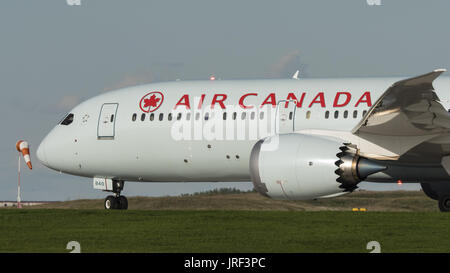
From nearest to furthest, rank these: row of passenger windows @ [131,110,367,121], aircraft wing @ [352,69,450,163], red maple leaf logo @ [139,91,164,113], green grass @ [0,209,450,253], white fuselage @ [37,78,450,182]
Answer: green grass @ [0,209,450,253], aircraft wing @ [352,69,450,163], row of passenger windows @ [131,110,367,121], white fuselage @ [37,78,450,182], red maple leaf logo @ [139,91,164,113]

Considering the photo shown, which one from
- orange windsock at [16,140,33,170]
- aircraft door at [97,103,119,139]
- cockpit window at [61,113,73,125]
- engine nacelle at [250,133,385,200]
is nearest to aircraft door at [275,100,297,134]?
engine nacelle at [250,133,385,200]

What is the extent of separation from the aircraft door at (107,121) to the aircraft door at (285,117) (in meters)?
5.76

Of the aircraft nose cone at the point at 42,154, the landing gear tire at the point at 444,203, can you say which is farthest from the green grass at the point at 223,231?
the aircraft nose cone at the point at 42,154

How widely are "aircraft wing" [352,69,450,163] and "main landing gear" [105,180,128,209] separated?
868 cm

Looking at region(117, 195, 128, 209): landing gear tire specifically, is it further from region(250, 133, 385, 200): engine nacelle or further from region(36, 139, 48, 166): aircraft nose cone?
region(250, 133, 385, 200): engine nacelle

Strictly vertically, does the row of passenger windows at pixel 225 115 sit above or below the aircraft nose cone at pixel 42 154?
above

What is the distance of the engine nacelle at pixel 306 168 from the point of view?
777 inches

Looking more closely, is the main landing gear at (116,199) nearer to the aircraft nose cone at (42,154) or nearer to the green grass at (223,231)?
the aircraft nose cone at (42,154)

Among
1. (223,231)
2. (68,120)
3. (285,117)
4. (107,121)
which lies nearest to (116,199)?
(107,121)

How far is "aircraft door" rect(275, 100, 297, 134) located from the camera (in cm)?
2408

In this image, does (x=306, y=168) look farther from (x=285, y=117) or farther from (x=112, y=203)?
(x=112, y=203)

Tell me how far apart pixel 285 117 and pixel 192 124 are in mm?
3200

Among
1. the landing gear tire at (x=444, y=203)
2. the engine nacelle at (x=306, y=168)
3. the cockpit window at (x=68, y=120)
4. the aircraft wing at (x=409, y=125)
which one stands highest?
the cockpit window at (x=68, y=120)

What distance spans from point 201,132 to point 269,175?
5.61 meters
